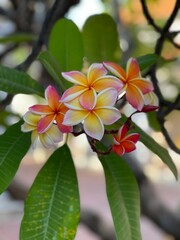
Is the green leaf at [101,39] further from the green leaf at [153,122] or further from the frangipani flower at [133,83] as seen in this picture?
the frangipani flower at [133,83]

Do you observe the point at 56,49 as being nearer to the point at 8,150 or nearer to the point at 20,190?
the point at 8,150

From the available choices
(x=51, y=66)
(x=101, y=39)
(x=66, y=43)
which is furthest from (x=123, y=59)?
(x=51, y=66)

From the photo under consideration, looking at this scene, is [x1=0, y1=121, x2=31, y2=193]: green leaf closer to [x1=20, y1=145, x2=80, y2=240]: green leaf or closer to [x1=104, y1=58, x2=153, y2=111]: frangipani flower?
[x1=20, y1=145, x2=80, y2=240]: green leaf

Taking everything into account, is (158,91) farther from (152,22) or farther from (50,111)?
(50,111)

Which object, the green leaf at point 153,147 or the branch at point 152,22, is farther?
the branch at point 152,22

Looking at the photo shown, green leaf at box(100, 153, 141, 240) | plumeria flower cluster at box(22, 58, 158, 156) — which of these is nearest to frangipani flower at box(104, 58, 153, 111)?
plumeria flower cluster at box(22, 58, 158, 156)

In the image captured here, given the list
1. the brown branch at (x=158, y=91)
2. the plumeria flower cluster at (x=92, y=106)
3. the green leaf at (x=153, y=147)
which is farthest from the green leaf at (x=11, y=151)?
the brown branch at (x=158, y=91)

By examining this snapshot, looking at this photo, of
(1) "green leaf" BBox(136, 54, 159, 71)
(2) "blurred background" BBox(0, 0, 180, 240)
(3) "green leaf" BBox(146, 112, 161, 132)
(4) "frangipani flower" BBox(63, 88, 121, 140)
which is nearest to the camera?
(4) "frangipani flower" BBox(63, 88, 121, 140)
